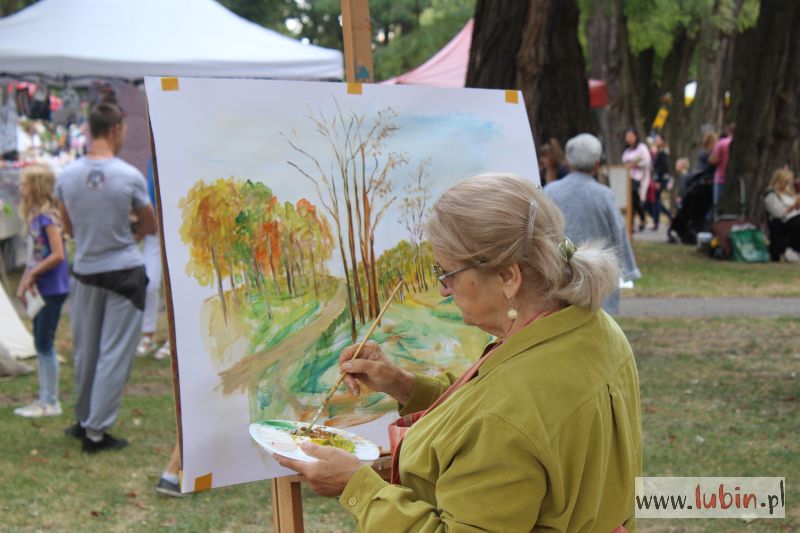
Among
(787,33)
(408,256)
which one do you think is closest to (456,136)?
(408,256)

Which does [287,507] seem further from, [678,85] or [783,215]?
[678,85]

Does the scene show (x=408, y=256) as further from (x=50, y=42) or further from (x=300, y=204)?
(x=50, y=42)

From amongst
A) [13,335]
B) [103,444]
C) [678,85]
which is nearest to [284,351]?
[103,444]

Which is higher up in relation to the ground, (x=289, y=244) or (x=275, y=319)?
(x=289, y=244)

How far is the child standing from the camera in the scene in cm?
612

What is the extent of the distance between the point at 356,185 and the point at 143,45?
8081 millimetres

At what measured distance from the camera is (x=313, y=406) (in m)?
2.92

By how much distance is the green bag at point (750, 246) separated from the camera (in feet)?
41.3

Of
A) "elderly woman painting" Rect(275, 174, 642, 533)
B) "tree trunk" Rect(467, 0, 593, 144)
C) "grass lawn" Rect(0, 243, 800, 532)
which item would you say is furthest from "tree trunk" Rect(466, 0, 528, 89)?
"elderly woman painting" Rect(275, 174, 642, 533)

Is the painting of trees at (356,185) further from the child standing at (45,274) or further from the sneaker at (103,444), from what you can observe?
the child standing at (45,274)

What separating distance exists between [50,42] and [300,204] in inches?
320

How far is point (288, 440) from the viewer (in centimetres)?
249

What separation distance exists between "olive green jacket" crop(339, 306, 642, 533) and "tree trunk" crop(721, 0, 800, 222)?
12017 mm

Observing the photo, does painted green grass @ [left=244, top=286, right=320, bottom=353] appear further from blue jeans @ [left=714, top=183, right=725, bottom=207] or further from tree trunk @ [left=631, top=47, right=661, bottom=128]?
tree trunk @ [left=631, top=47, right=661, bottom=128]
